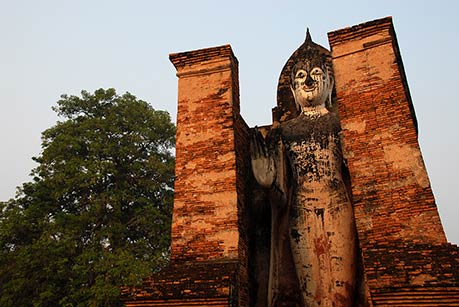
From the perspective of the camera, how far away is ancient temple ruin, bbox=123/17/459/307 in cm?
466

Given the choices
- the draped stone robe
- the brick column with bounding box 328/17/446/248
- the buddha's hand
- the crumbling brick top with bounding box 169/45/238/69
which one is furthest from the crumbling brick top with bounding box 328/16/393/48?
the buddha's hand

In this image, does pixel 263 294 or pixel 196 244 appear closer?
pixel 196 244

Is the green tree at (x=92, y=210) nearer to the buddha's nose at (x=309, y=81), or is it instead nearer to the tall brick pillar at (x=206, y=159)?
the tall brick pillar at (x=206, y=159)

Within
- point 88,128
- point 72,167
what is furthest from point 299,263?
point 88,128

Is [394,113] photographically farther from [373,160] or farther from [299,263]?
[299,263]

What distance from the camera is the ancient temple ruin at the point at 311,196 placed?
4660 mm

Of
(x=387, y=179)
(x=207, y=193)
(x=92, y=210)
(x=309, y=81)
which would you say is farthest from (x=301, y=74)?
(x=92, y=210)

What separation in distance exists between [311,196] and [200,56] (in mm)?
2805

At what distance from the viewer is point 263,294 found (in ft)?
19.9

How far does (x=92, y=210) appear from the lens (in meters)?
16.2

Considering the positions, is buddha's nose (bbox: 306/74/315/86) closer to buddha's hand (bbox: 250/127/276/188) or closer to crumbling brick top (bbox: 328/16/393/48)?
crumbling brick top (bbox: 328/16/393/48)

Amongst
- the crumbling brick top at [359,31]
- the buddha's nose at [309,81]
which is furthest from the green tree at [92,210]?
the crumbling brick top at [359,31]

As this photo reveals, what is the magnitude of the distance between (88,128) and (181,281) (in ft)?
47.9

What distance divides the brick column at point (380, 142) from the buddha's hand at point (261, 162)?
113cm
